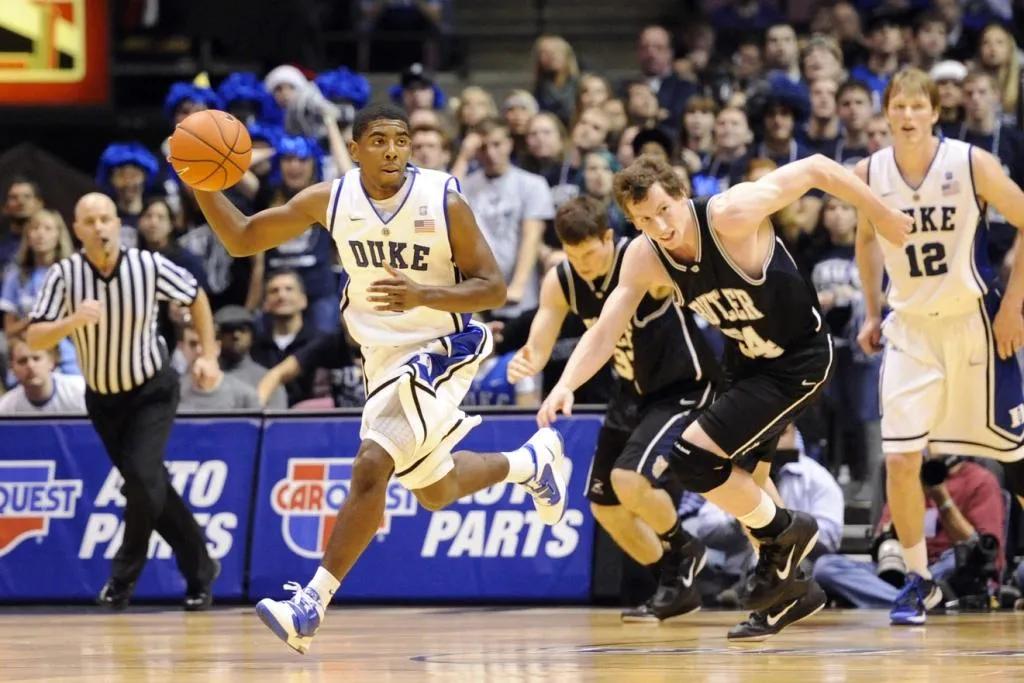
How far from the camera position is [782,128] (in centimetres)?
1257

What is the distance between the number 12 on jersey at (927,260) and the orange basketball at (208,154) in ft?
10.4

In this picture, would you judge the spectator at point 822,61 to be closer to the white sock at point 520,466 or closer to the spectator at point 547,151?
the spectator at point 547,151

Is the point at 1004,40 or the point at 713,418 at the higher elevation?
the point at 1004,40

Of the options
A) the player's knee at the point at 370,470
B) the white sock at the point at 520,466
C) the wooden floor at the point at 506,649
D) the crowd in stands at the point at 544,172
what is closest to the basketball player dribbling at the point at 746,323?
the white sock at the point at 520,466

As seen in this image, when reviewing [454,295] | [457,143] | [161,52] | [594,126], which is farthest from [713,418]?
[161,52]

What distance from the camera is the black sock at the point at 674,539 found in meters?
8.94

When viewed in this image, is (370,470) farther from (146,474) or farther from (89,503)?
(89,503)

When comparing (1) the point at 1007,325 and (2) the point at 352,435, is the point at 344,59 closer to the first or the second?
(2) the point at 352,435

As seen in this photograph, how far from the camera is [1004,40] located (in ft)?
43.6

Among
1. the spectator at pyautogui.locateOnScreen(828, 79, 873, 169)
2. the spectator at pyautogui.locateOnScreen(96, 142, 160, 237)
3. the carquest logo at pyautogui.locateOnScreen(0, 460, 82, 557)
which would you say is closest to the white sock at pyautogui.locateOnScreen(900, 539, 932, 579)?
the spectator at pyautogui.locateOnScreen(828, 79, 873, 169)

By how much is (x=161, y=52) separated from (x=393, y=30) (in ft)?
6.99

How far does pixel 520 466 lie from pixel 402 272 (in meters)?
1.20

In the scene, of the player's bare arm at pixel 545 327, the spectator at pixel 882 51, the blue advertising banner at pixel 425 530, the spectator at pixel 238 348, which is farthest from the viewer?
the spectator at pixel 882 51

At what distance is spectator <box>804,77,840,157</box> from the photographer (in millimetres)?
12852
